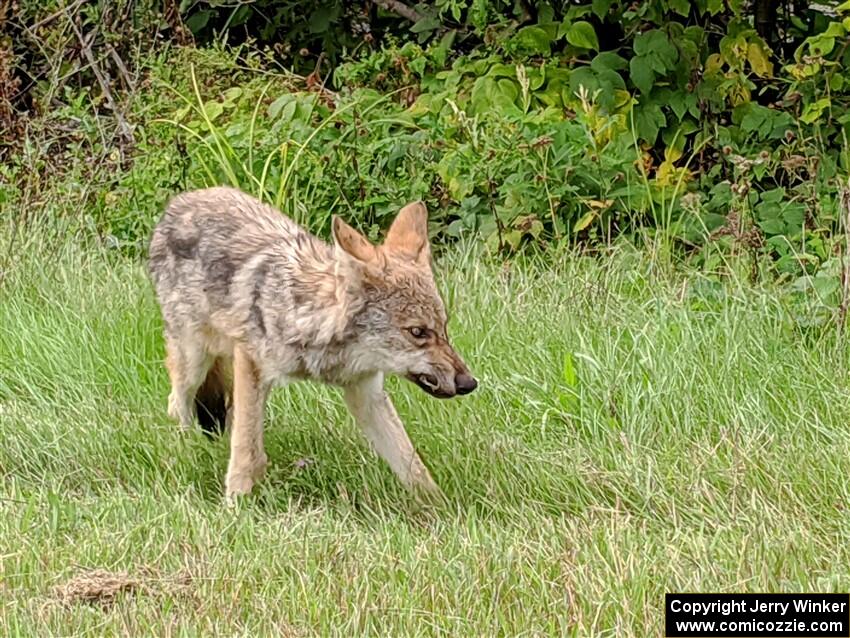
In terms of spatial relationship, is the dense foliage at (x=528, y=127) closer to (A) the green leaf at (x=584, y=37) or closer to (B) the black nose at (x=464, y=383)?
(A) the green leaf at (x=584, y=37)

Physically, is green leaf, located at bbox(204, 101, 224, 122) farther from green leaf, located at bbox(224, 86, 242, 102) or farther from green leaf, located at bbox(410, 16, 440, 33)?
green leaf, located at bbox(410, 16, 440, 33)

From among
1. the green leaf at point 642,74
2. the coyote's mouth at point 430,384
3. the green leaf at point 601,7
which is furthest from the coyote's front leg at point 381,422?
the green leaf at point 601,7

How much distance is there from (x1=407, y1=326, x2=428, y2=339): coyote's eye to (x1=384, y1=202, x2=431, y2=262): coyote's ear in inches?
13.9

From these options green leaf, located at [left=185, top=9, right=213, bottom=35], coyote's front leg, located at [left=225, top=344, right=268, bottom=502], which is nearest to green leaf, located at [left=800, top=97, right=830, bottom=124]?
coyote's front leg, located at [left=225, top=344, right=268, bottom=502]

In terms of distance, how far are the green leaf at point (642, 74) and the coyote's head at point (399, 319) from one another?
3999mm

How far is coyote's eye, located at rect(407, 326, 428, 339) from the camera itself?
19.3 ft

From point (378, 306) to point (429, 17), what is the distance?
5.47m

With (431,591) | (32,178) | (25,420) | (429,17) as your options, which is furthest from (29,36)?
(431,591)

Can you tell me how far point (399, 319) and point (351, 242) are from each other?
1.12ft

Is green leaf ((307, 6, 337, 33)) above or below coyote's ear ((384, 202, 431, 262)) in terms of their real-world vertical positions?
below

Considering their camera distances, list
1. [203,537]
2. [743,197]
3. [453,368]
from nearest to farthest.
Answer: [203,537] < [453,368] < [743,197]

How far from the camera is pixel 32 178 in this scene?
10180mm

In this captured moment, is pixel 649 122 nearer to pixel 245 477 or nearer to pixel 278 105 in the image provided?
pixel 278 105

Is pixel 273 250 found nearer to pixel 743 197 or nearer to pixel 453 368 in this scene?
pixel 453 368
